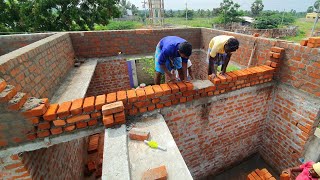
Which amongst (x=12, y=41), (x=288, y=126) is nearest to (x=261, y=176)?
(x=288, y=126)

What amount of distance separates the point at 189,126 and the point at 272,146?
7.75 feet

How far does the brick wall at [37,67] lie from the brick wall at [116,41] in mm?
1281

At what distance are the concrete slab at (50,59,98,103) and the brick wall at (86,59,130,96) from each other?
86 centimetres

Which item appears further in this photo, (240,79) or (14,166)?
(240,79)

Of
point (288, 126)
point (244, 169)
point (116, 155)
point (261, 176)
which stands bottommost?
point (244, 169)

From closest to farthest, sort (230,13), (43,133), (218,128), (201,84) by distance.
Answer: (43,133)
(201,84)
(218,128)
(230,13)

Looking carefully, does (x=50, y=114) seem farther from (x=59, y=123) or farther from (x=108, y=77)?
(x=108, y=77)

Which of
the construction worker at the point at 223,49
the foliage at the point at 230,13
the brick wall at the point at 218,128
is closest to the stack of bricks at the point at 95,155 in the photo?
the brick wall at the point at 218,128

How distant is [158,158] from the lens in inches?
74.8

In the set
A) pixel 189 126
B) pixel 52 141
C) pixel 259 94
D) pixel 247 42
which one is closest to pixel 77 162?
pixel 52 141

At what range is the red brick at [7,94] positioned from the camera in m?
1.82

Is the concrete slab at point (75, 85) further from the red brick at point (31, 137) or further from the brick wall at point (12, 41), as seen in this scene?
the brick wall at point (12, 41)

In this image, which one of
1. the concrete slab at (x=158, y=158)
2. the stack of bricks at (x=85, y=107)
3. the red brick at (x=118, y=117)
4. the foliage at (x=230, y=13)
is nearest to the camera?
the concrete slab at (x=158, y=158)

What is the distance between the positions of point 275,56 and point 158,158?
315cm
